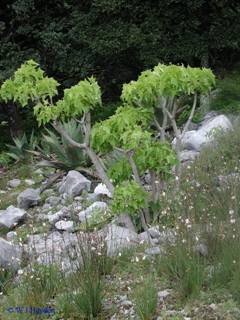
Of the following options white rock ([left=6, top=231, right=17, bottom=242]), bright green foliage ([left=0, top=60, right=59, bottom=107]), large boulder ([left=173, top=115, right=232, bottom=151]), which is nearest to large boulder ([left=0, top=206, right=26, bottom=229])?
white rock ([left=6, top=231, right=17, bottom=242])

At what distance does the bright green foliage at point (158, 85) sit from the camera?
6.02m

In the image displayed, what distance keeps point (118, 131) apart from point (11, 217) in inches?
98.4

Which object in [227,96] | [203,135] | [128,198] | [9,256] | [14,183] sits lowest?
[14,183]

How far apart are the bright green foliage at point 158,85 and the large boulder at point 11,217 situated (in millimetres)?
2323

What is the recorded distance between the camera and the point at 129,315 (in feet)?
14.2

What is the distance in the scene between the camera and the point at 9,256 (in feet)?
18.4

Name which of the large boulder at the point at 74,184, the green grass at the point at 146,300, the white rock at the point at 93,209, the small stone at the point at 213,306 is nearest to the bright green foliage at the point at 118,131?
the white rock at the point at 93,209

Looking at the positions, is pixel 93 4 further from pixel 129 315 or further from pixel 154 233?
pixel 129 315

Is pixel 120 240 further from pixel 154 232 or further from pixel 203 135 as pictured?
pixel 203 135

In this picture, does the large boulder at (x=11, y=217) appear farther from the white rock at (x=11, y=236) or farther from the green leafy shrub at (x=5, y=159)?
the green leafy shrub at (x=5, y=159)

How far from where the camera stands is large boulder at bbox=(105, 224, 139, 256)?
17.3 feet

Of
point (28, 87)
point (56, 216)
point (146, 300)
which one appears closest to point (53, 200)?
point (56, 216)

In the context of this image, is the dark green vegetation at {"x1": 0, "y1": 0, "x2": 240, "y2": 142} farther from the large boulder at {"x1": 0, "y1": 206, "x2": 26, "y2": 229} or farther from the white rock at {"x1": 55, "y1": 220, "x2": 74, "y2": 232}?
the white rock at {"x1": 55, "y1": 220, "x2": 74, "y2": 232}

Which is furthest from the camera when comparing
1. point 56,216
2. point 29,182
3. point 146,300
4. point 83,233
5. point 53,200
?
point 29,182
